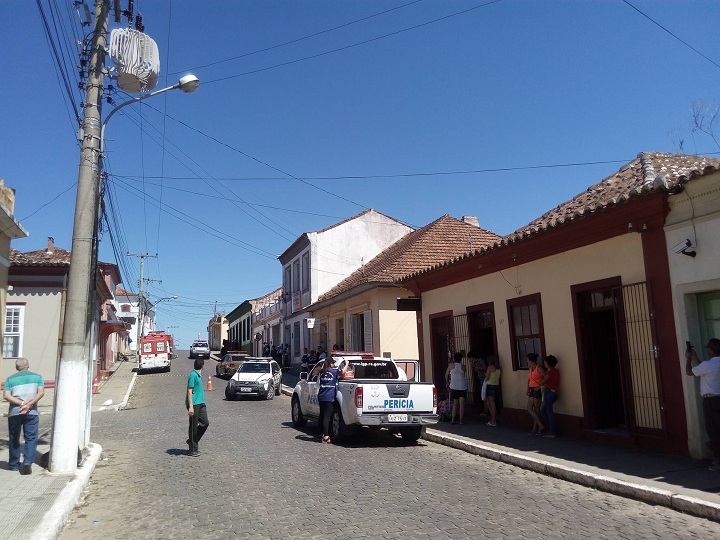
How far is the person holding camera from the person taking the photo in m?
7.73

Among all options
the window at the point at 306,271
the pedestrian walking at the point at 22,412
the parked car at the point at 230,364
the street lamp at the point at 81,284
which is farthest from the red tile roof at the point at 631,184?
the parked car at the point at 230,364

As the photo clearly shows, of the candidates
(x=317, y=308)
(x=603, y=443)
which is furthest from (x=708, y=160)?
(x=317, y=308)

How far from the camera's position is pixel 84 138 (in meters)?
9.55

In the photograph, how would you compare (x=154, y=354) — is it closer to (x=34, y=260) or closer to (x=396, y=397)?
(x=34, y=260)

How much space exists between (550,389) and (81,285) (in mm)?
8341

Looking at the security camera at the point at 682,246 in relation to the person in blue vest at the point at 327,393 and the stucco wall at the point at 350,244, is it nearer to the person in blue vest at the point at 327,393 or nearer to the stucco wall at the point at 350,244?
the person in blue vest at the point at 327,393

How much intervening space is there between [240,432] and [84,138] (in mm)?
7129

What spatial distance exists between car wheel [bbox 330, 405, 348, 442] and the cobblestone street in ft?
0.95

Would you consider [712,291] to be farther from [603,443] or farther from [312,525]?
[312,525]

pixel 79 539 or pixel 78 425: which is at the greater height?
pixel 78 425

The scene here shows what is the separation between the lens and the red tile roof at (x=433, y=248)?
22719mm

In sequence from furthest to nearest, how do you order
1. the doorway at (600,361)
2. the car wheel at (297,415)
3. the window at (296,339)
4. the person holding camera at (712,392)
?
1. the window at (296,339)
2. the car wheel at (297,415)
3. the doorway at (600,361)
4. the person holding camera at (712,392)

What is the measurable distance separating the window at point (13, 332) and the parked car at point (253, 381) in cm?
744

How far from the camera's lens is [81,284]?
8992 millimetres
